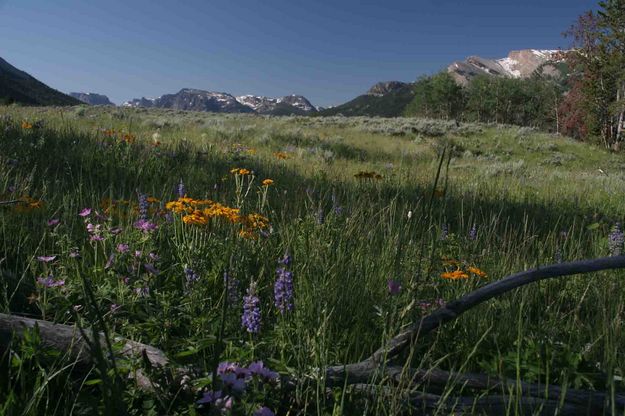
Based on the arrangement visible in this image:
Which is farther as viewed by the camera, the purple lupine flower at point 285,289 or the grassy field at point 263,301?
the purple lupine flower at point 285,289

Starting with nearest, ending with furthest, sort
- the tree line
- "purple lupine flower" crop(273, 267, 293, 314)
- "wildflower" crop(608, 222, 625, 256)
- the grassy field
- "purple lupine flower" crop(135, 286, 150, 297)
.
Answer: the grassy field, "purple lupine flower" crop(273, 267, 293, 314), "purple lupine flower" crop(135, 286, 150, 297), "wildflower" crop(608, 222, 625, 256), the tree line

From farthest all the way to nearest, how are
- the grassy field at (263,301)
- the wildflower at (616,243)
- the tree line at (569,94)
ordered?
the tree line at (569,94)
the wildflower at (616,243)
the grassy field at (263,301)

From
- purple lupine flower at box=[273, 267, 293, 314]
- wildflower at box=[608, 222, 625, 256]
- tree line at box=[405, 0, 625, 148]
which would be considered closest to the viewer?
purple lupine flower at box=[273, 267, 293, 314]

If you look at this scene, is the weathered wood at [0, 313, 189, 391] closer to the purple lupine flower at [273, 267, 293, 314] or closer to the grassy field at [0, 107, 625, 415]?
the grassy field at [0, 107, 625, 415]

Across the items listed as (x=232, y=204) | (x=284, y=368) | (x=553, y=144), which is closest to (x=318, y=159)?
(x=232, y=204)

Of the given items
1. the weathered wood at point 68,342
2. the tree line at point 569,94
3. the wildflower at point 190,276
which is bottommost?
the weathered wood at point 68,342

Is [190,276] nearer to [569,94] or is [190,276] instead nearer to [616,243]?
[616,243]

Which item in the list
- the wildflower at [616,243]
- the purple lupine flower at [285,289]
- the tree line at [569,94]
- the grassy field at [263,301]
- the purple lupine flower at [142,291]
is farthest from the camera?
the tree line at [569,94]

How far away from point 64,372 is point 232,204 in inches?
99.4

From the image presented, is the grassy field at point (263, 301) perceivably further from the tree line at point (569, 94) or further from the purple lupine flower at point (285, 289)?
the tree line at point (569, 94)

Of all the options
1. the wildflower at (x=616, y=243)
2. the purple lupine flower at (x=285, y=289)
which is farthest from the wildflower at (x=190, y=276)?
the wildflower at (x=616, y=243)

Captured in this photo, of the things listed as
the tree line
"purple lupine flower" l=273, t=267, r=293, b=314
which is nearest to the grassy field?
"purple lupine flower" l=273, t=267, r=293, b=314

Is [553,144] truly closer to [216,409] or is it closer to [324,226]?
[324,226]

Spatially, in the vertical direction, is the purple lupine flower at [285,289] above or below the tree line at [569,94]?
below
